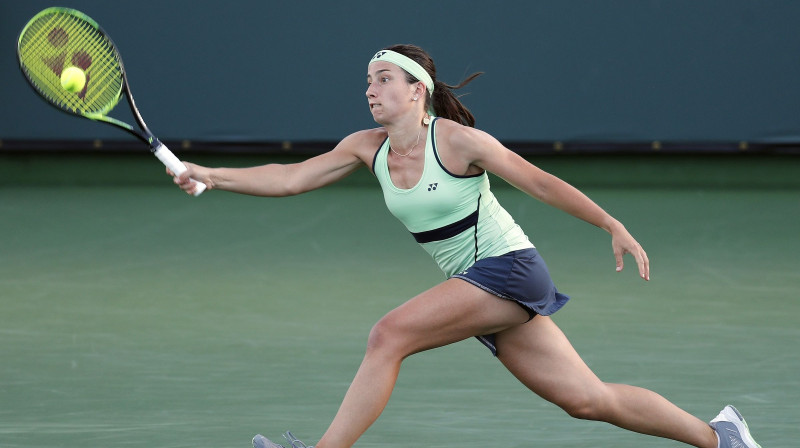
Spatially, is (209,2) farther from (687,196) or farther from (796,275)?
(796,275)

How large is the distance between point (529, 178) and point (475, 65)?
21.1 feet

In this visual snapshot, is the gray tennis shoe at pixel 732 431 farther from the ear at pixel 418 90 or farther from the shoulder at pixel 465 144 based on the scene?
the ear at pixel 418 90

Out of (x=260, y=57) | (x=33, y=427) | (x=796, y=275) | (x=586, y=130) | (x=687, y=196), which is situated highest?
(x=260, y=57)

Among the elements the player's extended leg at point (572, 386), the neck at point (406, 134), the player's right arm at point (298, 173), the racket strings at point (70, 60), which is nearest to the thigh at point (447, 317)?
the player's extended leg at point (572, 386)

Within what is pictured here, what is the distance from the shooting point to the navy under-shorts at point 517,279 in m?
3.85

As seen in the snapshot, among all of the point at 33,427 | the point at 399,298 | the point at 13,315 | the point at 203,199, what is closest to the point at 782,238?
the point at 399,298

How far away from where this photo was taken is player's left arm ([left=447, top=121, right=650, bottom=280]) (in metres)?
3.80

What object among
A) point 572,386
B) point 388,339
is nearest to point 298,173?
point 388,339

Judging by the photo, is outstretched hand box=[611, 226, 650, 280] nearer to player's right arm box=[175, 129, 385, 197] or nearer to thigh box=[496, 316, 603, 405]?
thigh box=[496, 316, 603, 405]

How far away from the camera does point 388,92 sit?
13.2 ft

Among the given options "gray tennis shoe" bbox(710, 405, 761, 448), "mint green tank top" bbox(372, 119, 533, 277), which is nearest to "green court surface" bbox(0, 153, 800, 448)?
"gray tennis shoe" bbox(710, 405, 761, 448)

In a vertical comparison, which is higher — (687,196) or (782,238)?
(687,196)

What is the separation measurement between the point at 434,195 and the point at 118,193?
6653mm

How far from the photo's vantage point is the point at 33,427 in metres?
4.55
